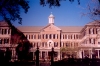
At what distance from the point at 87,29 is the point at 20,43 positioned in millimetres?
11303

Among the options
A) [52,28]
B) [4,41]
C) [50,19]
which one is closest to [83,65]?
[4,41]

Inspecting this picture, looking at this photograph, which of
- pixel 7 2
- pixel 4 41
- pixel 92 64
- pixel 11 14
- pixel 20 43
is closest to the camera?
pixel 7 2

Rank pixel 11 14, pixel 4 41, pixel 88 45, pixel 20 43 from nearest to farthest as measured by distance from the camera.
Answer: pixel 11 14, pixel 20 43, pixel 4 41, pixel 88 45

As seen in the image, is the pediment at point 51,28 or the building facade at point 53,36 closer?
the building facade at point 53,36

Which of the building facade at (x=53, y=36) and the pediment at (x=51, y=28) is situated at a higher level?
the pediment at (x=51, y=28)

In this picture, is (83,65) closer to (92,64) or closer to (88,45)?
(92,64)

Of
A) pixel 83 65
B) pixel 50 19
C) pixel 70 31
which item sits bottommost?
pixel 83 65

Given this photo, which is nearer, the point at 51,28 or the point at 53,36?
the point at 51,28

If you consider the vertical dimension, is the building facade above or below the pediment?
below

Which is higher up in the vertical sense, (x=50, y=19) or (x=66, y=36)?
(x=50, y=19)

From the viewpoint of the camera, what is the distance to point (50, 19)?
38062 millimetres

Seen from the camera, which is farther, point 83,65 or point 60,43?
point 60,43

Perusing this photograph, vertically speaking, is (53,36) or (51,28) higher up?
(51,28)

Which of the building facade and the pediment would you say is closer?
the building facade
